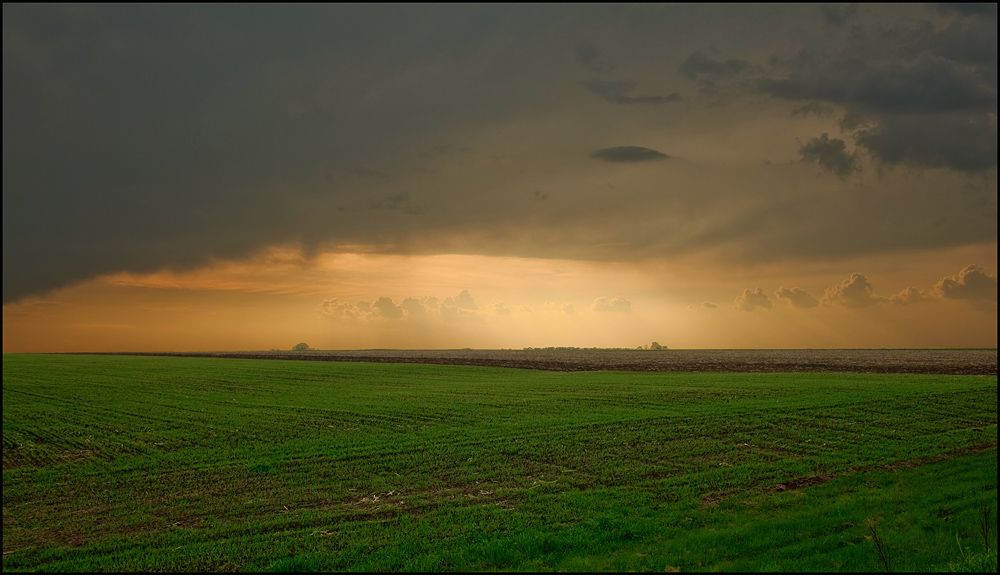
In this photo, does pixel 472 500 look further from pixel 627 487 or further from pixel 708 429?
pixel 708 429

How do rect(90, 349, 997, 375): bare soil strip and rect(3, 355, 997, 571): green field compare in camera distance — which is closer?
rect(3, 355, 997, 571): green field

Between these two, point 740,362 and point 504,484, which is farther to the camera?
point 740,362

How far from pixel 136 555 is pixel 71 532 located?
2.97 m

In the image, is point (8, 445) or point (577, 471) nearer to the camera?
point (577, 471)

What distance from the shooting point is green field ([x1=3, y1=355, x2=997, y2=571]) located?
41.1 feet

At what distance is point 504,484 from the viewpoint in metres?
17.7

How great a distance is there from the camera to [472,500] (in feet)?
53.3

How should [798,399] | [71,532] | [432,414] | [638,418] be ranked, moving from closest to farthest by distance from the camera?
[71,532] < [638,418] < [432,414] < [798,399]

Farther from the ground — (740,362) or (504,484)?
(740,362)

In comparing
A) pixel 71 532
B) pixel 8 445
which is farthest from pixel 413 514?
pixel 8 445

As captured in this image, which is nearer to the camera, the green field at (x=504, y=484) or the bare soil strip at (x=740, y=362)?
the green field at (x=504, y=484)

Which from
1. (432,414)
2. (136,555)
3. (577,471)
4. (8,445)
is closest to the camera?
(136,555)

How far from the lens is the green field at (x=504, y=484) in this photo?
493 inches

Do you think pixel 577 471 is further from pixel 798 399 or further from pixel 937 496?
pixel 798 399
